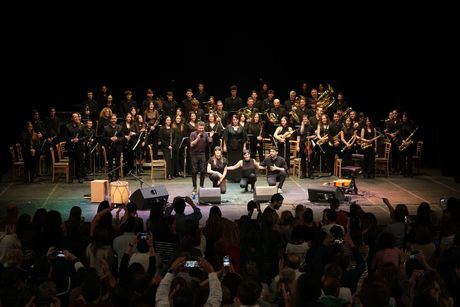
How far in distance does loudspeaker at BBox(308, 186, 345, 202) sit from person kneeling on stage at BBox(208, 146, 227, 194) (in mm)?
2007

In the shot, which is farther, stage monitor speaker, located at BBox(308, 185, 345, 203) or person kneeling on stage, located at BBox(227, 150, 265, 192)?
person kneeling on stage, located at BBox(227, 150, 265, 192)

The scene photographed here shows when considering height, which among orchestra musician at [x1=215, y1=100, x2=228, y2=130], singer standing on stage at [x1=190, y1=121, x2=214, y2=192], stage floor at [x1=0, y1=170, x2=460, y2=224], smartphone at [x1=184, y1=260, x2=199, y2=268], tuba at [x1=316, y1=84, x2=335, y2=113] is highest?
tuba at [x1=316, y1=84, x2=335, y2=113]

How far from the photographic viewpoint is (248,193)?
15000 millimetres

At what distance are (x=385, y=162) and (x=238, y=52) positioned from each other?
608 cm

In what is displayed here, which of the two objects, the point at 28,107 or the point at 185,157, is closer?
the point at 185,157

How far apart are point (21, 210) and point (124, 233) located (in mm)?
6263

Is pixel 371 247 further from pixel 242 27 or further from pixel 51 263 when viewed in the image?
pixel 242 27

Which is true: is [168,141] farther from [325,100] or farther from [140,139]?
[325,100]

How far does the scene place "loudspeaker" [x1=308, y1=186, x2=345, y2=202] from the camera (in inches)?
523

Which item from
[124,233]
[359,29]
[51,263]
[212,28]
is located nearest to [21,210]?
[124,233]

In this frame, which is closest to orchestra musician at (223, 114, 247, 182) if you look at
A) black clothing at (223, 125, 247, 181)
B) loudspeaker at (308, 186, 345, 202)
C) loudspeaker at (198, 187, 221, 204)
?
black clothing at (223, 125, 247, 181)

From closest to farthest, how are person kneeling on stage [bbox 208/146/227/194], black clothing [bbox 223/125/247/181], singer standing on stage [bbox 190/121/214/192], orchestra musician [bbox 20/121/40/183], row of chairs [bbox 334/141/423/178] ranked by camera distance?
person kneeling on stage [bbox 208/146/227/194] < singer standing on stage [bbox 190/121/214/192] < orchestra musician [bbox 20/121/40/183] < black clothing [bbox 223/125/247/181] < row of chairs [bbox 334/141/423/178]

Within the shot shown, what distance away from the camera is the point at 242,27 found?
21.0 metres

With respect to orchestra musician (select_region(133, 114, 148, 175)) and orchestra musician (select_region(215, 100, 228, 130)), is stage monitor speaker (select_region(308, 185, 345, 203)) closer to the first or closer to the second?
orchestra musician (select_region(215, 100, 228, 130))
